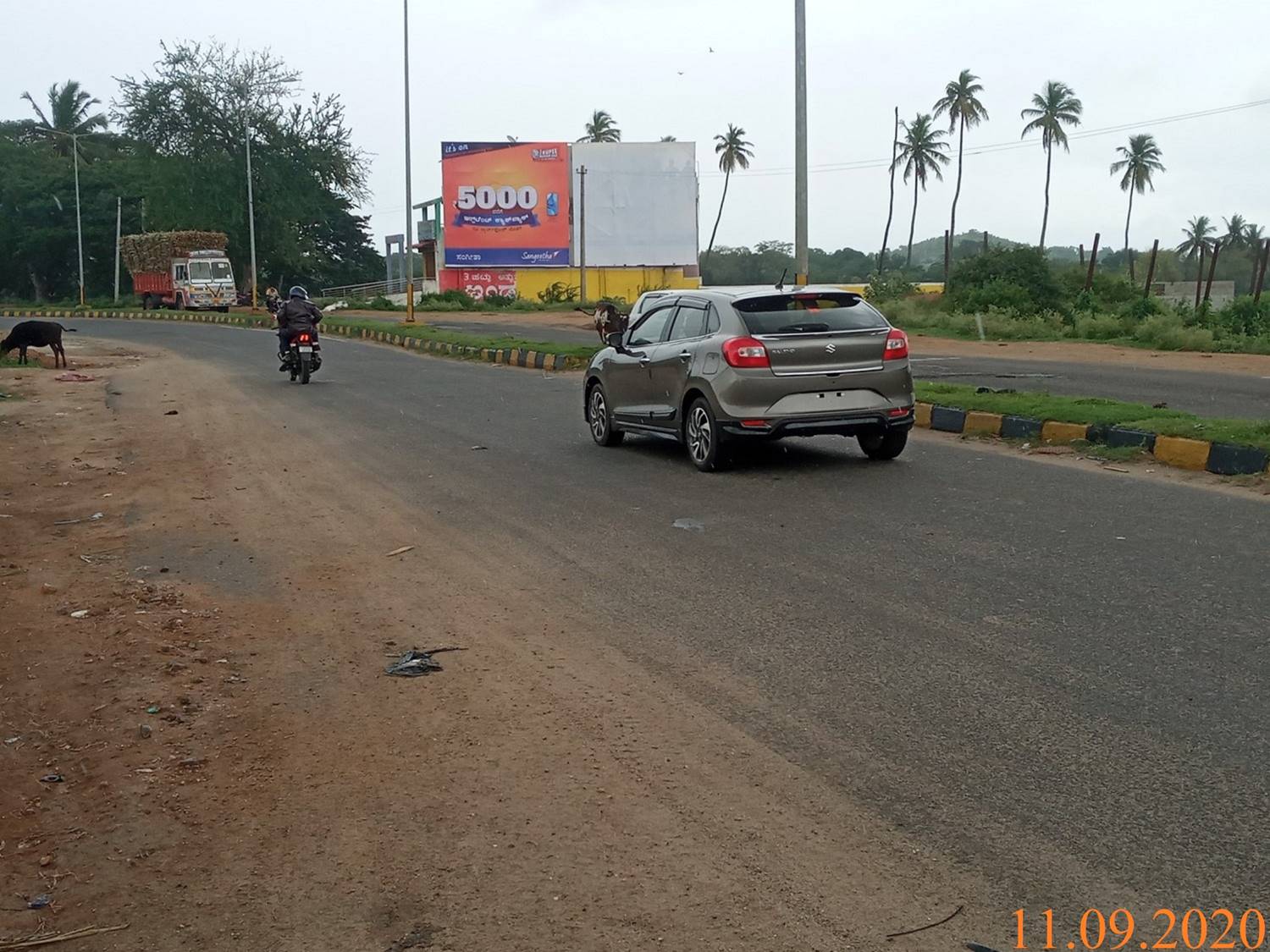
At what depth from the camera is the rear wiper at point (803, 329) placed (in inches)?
445

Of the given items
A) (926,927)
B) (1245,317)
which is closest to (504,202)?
(1245,317)

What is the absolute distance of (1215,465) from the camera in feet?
35.4

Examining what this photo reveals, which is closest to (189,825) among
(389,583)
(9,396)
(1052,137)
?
(389,583)

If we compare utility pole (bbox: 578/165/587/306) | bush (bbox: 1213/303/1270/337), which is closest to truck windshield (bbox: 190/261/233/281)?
utility pole (bbox: 578/165/587/306)

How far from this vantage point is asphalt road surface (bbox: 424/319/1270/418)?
15898 mm

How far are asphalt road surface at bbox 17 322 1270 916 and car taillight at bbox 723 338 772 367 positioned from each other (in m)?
0.94

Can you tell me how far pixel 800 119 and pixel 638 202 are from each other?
1998 inches

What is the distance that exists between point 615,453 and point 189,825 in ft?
29.7

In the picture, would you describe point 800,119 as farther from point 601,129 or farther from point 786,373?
point 601,129

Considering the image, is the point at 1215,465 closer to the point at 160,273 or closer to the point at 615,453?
the point at 615,453

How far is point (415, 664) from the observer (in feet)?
19.4

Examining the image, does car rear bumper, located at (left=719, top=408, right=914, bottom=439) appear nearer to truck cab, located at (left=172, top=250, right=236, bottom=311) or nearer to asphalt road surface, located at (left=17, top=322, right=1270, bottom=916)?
asphalt road surface, located at (left=17, top=322, right=1270, bottom=916)

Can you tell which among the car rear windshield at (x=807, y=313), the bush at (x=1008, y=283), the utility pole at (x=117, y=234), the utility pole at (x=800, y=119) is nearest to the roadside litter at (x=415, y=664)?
the car rear windshield at (x=807, y=313)

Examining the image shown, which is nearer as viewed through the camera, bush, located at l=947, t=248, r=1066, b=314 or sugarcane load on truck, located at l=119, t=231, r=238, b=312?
bush, located at l=947, t=248, r=1066, b=314
